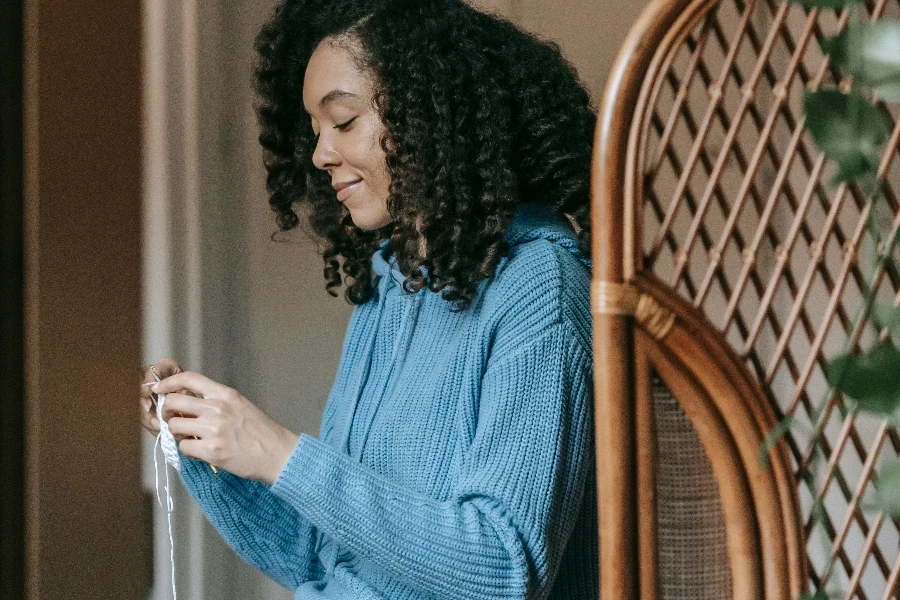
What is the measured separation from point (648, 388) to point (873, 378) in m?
0.19

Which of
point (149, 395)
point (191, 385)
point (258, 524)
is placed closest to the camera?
point (191, 385)

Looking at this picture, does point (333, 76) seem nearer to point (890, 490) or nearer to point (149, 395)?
point (149, 395)

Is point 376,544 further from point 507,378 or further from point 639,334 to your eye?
point 639,334

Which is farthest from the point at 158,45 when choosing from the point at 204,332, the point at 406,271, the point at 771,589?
the point at 771,589

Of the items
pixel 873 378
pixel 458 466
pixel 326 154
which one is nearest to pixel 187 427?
pixel 458 466

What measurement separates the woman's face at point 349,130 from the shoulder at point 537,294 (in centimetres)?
21

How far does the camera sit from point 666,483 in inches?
24.7

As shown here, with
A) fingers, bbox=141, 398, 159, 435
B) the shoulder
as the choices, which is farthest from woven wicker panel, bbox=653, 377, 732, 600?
fingers, bbox=141, 398, 159, 435

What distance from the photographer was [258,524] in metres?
1.20

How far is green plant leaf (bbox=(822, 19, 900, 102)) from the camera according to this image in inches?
16.6

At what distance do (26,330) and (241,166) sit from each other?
114 cm

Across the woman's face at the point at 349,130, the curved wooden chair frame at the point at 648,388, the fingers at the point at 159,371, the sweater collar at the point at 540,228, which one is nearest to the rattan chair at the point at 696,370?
the curved wooden chair frame at the point at 648,388

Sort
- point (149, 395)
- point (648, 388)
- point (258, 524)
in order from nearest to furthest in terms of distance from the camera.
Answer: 1. point (648, 388)
2. point (149, 395)
3. point (258, 524)

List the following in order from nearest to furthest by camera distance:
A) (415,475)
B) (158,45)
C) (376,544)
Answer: (376,544), (415,475), (158,45)
